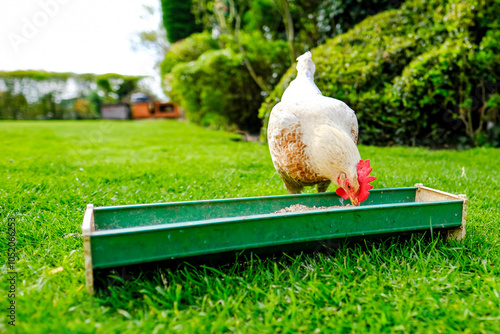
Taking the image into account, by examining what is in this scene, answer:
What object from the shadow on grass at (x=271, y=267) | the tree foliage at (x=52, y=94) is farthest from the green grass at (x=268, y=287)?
the tree foliage at (x=52, y=94)

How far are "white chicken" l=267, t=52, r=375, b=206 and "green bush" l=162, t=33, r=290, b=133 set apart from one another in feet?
17.7

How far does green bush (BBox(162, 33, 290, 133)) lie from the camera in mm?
7902

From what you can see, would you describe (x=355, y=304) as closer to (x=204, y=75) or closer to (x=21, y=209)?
(x=21, y=209)

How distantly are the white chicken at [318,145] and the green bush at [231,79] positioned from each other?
17.7ft

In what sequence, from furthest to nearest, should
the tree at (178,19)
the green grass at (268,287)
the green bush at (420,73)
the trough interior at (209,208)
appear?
the tree at (178,19) < the green bush at (420,73) < the trough interior at (209,208) < the green grass at (268,287)

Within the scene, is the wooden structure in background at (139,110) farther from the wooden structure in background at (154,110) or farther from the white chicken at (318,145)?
the white chicken at (318,145)

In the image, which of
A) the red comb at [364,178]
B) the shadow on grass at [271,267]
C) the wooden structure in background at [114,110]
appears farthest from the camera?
the wooden structure in background at [114,110]

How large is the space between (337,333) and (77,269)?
4.28 feet

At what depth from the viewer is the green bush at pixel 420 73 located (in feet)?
15.9

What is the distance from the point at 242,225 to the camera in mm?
1514

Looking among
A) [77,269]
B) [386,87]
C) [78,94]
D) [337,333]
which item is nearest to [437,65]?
[386,87]

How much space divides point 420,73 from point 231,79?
4.70m

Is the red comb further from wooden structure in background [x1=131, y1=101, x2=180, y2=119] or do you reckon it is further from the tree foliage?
wooden structure in background [x1=131, y1=101, x2=180, y2=119]

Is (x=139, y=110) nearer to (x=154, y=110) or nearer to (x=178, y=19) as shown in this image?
(x=154, y=110)
